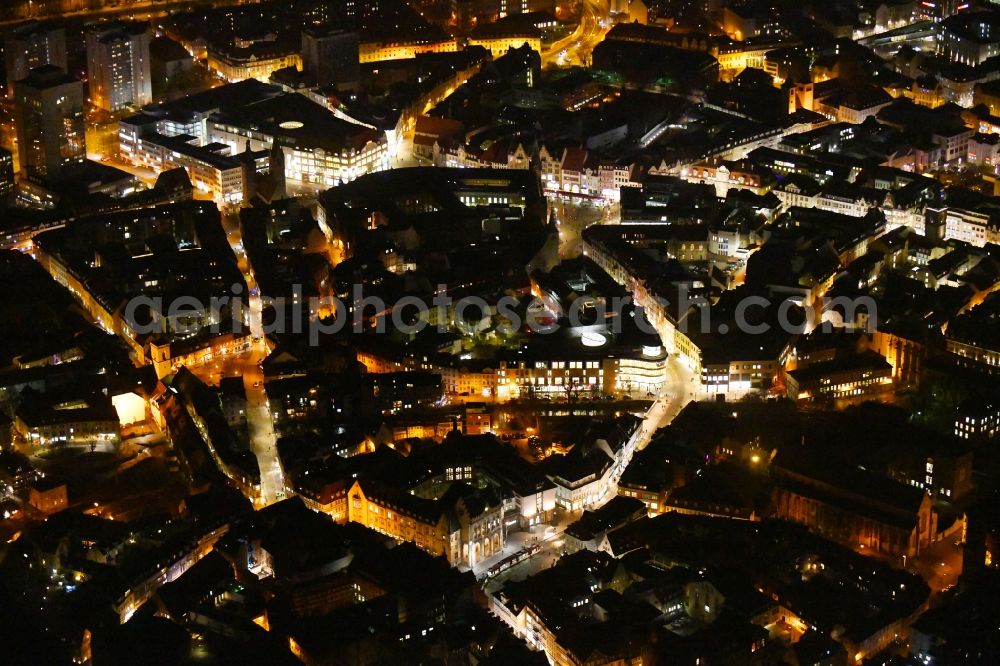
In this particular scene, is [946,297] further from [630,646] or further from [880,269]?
[630,646]

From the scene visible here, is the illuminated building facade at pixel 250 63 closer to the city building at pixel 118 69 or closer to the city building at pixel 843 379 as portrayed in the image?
the city building at pixel 118 69

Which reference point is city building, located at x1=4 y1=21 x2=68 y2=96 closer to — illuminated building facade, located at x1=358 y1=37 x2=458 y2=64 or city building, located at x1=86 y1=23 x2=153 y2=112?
city building, located at x1=86 y1=23 x2=153 y2=112

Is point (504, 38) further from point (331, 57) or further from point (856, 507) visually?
point (856, 507)

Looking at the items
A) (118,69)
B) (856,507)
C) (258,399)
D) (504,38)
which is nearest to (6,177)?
(118,69)

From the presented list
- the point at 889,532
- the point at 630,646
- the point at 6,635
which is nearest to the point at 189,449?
the point at 6,635

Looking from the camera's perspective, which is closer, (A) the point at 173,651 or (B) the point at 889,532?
(A) the point at 173,651

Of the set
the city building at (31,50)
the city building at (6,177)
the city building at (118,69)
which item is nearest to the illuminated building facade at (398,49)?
the city building at (118,69)
